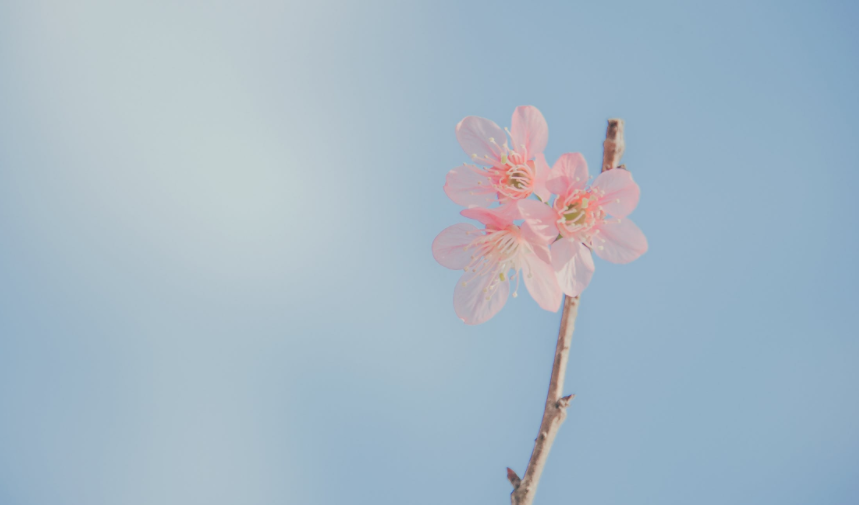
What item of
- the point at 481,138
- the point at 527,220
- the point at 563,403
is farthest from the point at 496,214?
the point at 563,403

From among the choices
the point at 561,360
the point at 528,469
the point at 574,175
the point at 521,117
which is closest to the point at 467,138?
the point at 521,117

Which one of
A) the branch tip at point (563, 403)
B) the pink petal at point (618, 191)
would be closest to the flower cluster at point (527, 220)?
the pink petal at point (618, 191)

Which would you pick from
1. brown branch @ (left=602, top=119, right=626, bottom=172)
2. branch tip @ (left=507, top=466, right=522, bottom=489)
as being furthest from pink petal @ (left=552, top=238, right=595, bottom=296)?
branch tip @ (left=507, top=466, right=522, bottom=489)

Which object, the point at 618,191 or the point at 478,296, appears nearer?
the point at 618,191

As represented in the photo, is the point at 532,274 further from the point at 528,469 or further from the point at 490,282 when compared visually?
the point at 528,469

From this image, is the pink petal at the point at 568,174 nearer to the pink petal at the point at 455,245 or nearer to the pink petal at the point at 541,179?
the pink petal at the point at 541,179

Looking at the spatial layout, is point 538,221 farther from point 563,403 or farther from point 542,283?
point 563,403
